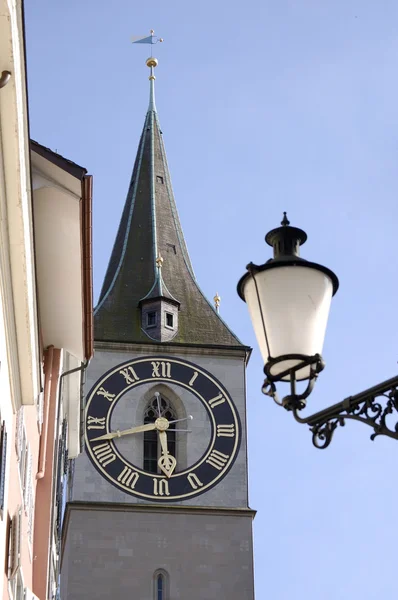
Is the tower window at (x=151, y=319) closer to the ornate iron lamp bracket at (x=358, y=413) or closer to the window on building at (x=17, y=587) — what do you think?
the window on building at (x=17, y=587)

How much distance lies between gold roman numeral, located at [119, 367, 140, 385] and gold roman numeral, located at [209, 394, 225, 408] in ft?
5.04

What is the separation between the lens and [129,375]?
28.0 meters

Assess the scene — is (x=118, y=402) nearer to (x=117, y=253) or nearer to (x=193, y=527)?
(x=193, y=527)

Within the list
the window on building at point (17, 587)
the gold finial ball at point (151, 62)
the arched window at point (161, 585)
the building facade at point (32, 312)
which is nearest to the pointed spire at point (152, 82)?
the gold finial ball at point (151, 62)

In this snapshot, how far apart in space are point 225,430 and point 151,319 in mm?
3053

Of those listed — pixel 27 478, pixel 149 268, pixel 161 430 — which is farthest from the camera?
pixel 149 268

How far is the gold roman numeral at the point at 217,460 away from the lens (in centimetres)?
2703

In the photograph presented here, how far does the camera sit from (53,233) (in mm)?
11438

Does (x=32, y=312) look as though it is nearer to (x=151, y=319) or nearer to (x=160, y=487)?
(x=160, y=487)

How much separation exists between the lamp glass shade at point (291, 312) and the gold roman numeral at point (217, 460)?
72.5 feet

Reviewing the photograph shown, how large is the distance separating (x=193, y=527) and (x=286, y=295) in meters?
21.7

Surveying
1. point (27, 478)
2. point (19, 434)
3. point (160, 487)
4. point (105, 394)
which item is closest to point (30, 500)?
point (27, 478)

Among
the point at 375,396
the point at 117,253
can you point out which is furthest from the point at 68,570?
the point at 375,396

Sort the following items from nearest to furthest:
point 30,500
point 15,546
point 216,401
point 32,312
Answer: point 32,312
point 15,546
point 30,500
point 216,401
